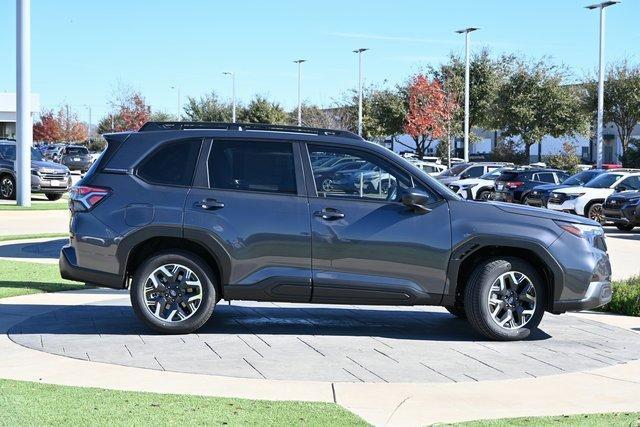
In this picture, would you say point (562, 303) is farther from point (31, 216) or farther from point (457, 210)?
point (31, 216)

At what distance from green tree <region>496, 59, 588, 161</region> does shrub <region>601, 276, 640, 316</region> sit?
44.5m

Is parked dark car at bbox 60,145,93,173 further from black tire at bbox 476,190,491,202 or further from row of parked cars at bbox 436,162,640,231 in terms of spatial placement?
→ black tire at bbox 476,190,491,202

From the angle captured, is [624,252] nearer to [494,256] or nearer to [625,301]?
[625,301]

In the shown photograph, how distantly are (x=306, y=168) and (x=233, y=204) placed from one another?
2.51 ft

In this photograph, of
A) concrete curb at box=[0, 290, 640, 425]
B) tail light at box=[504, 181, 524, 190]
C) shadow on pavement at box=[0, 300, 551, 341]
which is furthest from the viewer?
tail light at box=[504, 181, 524, 190]

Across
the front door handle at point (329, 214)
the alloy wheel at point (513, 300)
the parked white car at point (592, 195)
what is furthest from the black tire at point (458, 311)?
the parked white car at point (592, 195)

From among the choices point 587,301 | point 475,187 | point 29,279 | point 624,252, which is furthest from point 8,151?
point 587,301

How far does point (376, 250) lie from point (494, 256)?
1152 millimetres

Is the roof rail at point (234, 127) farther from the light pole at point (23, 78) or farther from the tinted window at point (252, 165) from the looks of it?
the light pole at point (23, 78)

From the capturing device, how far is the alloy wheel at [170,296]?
A: 858 centimetres

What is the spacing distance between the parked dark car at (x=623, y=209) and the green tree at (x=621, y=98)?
29.2m

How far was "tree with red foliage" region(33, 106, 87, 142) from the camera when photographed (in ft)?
358

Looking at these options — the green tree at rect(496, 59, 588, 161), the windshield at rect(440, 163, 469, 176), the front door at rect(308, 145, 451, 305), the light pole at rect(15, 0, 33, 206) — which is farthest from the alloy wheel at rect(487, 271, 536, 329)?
the green tree at rect(496, 59, 588, 161)

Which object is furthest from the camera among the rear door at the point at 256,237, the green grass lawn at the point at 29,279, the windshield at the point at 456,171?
the windshield at the point at 456,171
